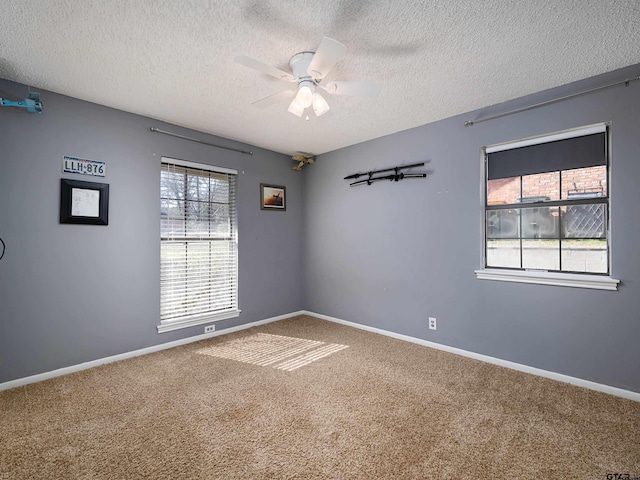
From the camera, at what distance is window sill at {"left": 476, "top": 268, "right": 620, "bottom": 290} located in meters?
2.43

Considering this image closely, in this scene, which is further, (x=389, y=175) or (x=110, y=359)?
(x=389, y=175)

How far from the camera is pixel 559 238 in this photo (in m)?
2.75

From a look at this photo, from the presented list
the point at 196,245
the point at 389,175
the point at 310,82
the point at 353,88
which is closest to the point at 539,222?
the point at 389,175

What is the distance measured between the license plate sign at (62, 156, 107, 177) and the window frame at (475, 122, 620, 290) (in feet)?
12.6

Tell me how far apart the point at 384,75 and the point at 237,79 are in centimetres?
121

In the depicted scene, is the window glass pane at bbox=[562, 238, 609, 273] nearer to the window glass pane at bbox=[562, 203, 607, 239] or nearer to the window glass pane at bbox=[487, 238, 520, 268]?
the window glass pane at bbox=[562, 203, 607, 239]

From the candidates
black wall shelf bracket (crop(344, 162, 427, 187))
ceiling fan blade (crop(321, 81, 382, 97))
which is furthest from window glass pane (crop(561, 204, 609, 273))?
ceiling fan blade (crop(321, 81, 382, 97))

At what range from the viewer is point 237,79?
2514 mm

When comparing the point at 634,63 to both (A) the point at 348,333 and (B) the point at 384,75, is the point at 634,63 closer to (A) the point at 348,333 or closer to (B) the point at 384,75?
(B) the point at 384,75

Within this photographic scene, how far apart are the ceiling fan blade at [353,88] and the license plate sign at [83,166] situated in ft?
7.76

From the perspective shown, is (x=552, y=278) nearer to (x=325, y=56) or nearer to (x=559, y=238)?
(x=559, y=238)

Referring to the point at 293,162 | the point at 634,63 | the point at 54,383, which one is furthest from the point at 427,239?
the point at 54,383

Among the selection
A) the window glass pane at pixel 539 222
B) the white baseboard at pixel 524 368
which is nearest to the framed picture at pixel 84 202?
the white baseboard at pixel 524 368

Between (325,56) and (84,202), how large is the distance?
261 cm
